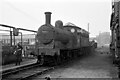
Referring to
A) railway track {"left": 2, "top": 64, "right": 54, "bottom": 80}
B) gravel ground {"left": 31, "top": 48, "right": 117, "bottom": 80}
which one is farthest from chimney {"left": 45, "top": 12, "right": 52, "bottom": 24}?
railway track {"left": 2, "top": 64, "right": 54, "bottom": 80}

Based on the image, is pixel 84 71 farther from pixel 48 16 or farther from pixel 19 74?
pixel 48 16

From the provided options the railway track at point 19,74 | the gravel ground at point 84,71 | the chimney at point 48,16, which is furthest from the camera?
the chimney at point 48,16

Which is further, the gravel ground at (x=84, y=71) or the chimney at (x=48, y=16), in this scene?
the chimney at (x=48, y=16)

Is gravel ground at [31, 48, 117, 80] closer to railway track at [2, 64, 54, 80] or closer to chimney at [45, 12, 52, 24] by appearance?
railway track at [2, 64, 54, 80]

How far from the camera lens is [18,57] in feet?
48.3

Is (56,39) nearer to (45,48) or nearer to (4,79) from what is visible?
(45,48)

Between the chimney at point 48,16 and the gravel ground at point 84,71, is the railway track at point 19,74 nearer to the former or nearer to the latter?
the gravel ground at point 84,71

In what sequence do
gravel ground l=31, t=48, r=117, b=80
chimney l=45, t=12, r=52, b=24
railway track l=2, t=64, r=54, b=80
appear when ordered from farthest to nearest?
chimney l=45, t=12, r=52, b=24 → gravel ground l=31, t=48, r=117, b=80 → railway track l=2, t=64, r=54, b=80

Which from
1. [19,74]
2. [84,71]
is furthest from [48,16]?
[19,74]

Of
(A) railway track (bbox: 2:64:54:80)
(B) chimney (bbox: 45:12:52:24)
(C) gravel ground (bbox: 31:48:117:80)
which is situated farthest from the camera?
(B) chimney (bbox: 45:12:52:24)

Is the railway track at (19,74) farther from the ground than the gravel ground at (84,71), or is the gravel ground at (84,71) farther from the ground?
the railway track at (19,74)

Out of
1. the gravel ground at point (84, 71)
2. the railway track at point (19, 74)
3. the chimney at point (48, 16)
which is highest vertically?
the chimney at point (48, 16)

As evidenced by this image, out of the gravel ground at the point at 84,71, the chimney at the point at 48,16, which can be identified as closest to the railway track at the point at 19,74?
the gravel ground at the point at 84,71

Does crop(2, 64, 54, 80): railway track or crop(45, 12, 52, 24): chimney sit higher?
crop(45, 12, 52, 24): chimney
